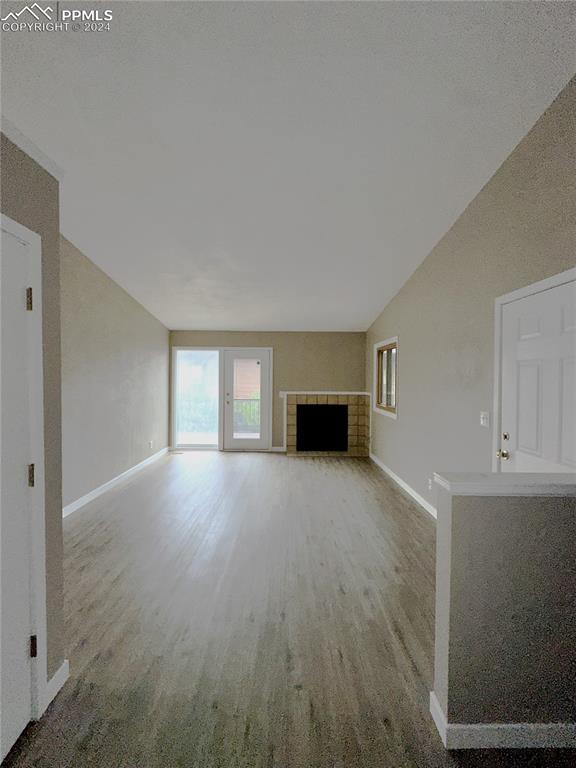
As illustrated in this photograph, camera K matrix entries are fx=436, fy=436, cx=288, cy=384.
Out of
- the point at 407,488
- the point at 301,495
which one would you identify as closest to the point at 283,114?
the point at 301,495

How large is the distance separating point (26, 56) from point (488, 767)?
3327 millimetres

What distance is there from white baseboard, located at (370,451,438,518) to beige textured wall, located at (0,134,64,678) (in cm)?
272

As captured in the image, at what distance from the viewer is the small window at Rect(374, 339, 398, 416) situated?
5.96 metres

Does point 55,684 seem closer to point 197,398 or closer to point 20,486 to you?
point 20,486

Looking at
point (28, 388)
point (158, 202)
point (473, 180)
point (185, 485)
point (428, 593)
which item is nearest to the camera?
point (28, 388)

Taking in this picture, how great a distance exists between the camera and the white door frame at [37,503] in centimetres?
170

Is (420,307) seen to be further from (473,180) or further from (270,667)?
(270,667)

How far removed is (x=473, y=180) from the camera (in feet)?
10.1

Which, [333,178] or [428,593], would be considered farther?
[333,178]

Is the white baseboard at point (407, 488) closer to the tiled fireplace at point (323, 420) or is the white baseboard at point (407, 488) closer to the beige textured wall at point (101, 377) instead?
the tiled fireplace at point (323, 420)

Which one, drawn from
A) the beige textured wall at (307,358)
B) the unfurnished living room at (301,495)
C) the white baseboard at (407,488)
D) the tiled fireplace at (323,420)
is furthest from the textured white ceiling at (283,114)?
the tiled fireplace at (323,420)

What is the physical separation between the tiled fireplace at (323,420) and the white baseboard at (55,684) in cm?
572

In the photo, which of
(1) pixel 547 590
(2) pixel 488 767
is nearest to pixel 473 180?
(1) pixel 547 590

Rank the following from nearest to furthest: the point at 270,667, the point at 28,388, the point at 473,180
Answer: the point at 28,388 < the point at 270,667 < the point at 473,180
